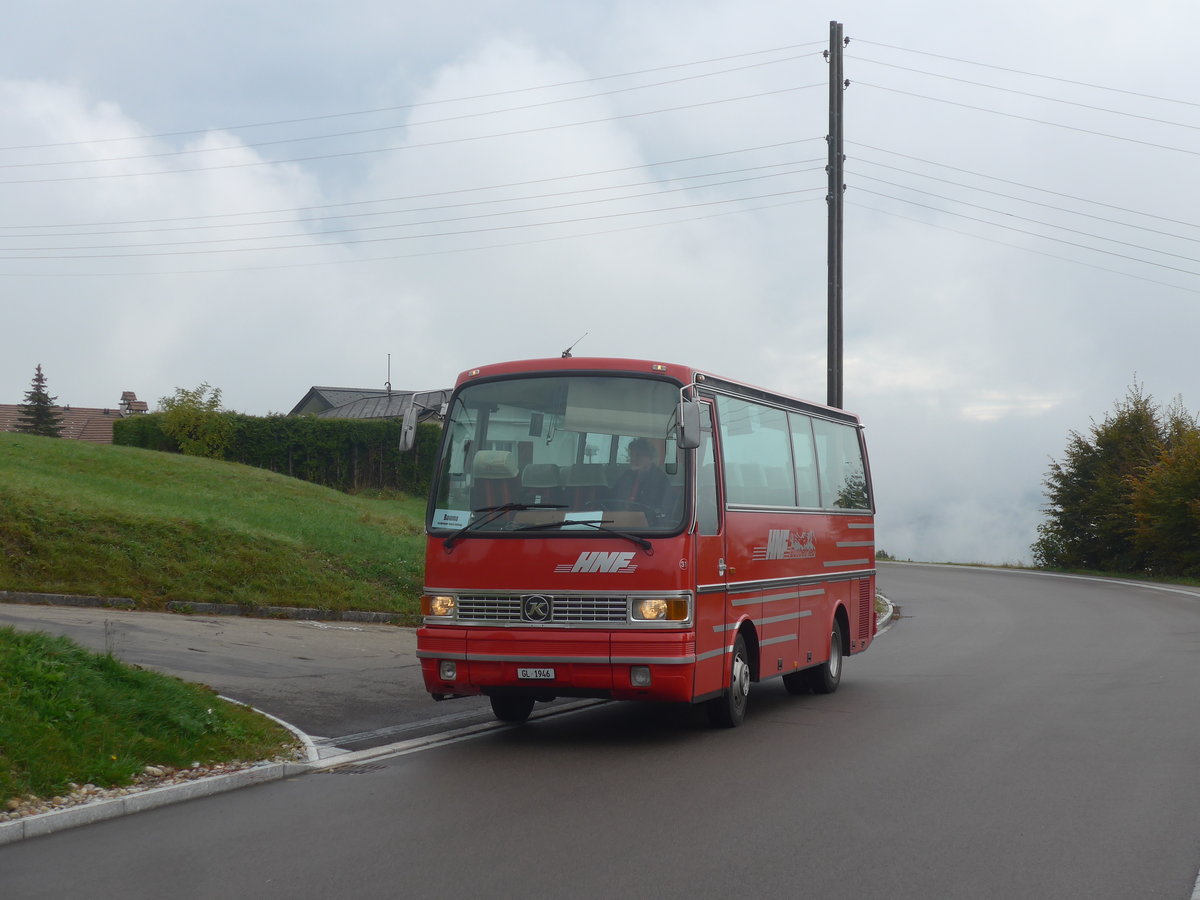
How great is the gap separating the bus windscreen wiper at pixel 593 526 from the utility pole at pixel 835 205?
1661 centimetres

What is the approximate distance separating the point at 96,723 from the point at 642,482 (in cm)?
429

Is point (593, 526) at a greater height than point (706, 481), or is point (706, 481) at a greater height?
point (706, 481)

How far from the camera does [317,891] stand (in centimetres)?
577

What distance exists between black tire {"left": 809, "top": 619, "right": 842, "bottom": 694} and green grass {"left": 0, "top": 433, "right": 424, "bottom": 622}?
802 cm

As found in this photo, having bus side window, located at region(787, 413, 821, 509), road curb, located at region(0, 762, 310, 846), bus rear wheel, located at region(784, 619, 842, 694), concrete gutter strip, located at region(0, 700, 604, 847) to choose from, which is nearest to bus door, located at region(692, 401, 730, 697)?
concrete gutter strip, located at region(0, 700, 604, 847)

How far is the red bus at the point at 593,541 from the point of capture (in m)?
9.88

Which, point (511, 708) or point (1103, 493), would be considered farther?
point (1103, 493)

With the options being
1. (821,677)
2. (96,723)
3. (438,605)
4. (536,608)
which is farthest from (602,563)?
(821,677)

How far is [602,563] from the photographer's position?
32.6 ft

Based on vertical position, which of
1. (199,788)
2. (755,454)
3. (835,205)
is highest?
(835,205)

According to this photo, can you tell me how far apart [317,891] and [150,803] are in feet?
7.86

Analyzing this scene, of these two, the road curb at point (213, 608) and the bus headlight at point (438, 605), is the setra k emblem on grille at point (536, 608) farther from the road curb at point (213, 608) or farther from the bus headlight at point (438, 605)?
the road curb at point (213, 608)

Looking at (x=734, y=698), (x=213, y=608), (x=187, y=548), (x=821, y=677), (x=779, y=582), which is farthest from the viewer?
(x=187, y=548)

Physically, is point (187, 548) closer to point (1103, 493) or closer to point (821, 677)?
point (821, 677)
